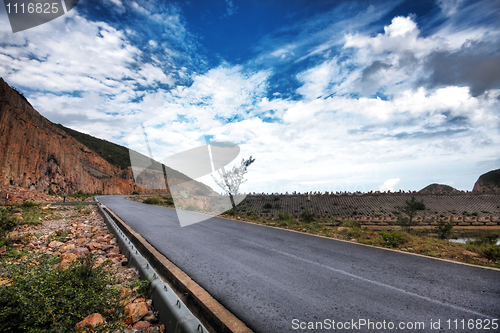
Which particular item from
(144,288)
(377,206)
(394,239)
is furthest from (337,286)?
(377,206)

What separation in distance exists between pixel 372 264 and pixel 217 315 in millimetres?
4194

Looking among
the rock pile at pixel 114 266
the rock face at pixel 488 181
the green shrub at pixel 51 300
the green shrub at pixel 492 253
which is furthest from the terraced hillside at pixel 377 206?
the rock face at pixel 488 181

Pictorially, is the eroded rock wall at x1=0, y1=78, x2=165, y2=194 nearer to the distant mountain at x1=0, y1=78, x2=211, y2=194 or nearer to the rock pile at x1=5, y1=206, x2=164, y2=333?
the distant mountain at x1=0, y1=78, x2=211, y2=194

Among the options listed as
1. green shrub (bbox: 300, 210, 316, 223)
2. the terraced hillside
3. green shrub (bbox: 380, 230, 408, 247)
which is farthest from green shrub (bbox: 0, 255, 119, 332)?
the terraced hillside

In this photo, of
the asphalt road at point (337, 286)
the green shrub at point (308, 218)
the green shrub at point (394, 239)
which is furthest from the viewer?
the green shrub at point (308, 218)

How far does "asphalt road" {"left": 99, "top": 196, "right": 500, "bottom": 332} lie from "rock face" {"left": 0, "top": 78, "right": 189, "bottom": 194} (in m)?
34.0

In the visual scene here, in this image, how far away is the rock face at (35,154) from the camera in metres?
29.9

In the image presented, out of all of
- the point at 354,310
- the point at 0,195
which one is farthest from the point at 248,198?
the point at 354,310

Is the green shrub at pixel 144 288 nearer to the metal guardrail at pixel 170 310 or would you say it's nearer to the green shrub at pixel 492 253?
the metal guardrail at pixel 170 310

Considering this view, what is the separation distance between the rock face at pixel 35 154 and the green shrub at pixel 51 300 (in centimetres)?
3344

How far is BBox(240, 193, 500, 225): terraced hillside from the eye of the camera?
34.2 m

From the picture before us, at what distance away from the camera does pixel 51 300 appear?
2805mm

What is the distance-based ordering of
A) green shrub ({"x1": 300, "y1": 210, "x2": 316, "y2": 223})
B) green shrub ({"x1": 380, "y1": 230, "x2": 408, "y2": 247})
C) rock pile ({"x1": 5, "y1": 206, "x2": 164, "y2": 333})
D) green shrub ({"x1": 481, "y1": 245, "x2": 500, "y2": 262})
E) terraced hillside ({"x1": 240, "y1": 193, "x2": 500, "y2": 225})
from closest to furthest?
1. rock pile ({"x1": 5, "y1": 206, "x2": 164, "y2": 333})
2. green shrub ({"x1": 481, "y1": 245, "x2": 500, "y2": 262})
3. green shrub ({"x1": 380, "y1": 230, "x2": 408, "y2": 247})
4. green shrub ({"x1": 300, "y1": 210, "x2": 316, "y2": 223})
5. terraced hillside ({"x1": 240, "y1": 193, "x2": 500, "y2": 225})

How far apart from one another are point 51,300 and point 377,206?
4492cm
